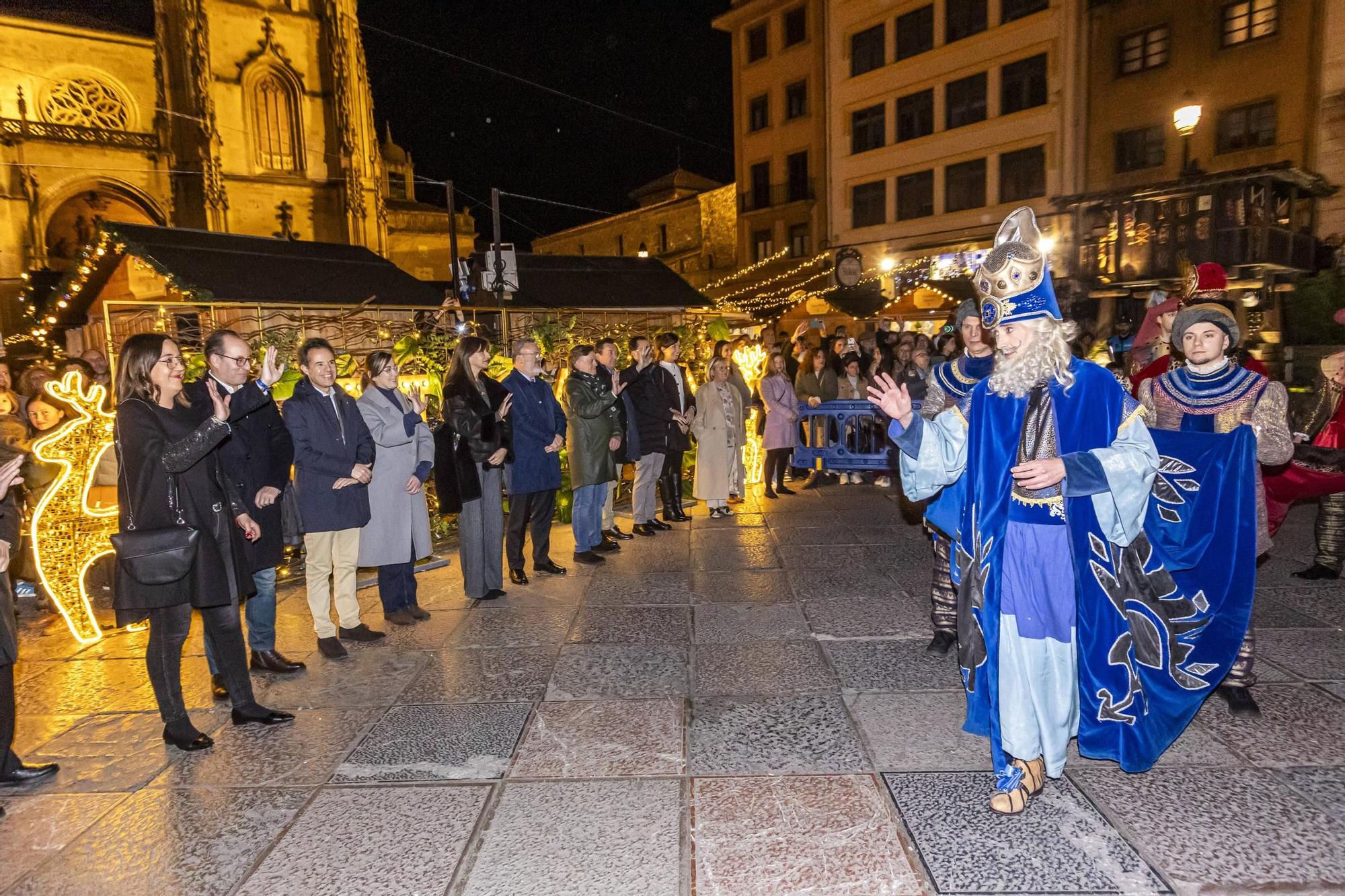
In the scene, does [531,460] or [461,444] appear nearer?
[461,444]

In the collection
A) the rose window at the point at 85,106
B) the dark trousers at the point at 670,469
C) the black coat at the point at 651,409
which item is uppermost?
the rose window at the point at 85,106

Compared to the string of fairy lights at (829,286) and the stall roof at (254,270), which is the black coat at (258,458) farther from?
the string of fairy lights at (829,286)

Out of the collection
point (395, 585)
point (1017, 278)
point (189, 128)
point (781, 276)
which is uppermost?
point (189, 128)

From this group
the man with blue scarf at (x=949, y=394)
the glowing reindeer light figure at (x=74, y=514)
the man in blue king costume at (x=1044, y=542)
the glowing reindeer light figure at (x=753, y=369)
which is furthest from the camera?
the glowing reindeer light figure at (x=753, y=369)

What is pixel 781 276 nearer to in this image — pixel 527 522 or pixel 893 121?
pixel 893 121

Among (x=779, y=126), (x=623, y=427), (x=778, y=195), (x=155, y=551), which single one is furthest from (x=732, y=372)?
(x=779, y=126)

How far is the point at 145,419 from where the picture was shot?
3.78 m

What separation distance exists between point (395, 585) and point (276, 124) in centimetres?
2895

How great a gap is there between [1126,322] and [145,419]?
1996 centimetres

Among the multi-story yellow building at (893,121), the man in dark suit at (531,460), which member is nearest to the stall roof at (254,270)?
the man in dark suit at (531,460)

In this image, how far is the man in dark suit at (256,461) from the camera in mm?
4508

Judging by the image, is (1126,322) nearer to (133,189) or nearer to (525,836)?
(525,836)

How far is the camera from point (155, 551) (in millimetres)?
3736

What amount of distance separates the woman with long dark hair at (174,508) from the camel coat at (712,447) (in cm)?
584
